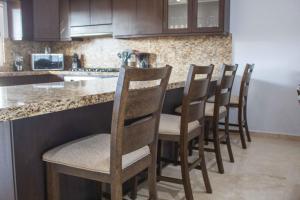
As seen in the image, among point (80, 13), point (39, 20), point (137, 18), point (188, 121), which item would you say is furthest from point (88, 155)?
point (39, 20)

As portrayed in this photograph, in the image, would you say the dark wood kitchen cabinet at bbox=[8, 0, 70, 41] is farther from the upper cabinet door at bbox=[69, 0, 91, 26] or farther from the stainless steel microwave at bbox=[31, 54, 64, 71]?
the stainless steel microwave at bbox=[31, 54, 64, 71]

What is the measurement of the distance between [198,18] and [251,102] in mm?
1327

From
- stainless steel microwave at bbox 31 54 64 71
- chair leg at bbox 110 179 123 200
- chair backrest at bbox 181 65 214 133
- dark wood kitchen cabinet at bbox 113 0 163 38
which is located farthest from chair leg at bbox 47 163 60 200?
stainless steel microwave at bbox 31 54 64 71

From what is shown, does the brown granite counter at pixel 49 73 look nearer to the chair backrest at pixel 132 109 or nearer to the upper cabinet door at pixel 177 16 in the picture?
the upper cabinet door at pixel 177 16

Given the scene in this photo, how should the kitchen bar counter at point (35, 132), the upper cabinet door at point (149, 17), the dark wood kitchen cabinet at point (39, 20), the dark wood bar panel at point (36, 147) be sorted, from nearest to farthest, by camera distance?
the kitchen bar counter at point (35, 132)
the dark wood bar panel at point (36, 147)
the upper cabinet door at point (149, 17)
the dark wood kitchen cabinet at point (39, 20)

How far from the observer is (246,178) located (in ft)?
8.76

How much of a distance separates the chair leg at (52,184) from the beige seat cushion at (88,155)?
0.06 meters

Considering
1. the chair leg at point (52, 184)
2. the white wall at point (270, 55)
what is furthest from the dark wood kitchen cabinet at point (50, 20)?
the chair leg at point (52, 184)

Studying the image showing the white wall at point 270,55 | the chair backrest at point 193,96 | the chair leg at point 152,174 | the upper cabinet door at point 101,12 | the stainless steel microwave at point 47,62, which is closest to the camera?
the chair leg at point 152,174

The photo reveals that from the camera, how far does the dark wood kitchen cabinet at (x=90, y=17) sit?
467cm

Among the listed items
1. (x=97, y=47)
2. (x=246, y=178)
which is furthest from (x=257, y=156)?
(x=97, y=47)

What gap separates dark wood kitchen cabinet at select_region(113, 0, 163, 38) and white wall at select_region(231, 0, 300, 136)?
1.02 m

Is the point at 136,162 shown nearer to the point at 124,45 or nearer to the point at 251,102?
the point at 251,102

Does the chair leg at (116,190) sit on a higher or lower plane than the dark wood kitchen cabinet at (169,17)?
lower
